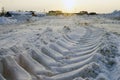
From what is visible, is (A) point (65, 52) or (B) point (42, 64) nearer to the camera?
(B) point (42, 64)

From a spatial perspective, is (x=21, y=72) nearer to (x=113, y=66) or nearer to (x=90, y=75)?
(x=90, y=75)

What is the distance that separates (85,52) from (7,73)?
3.84 m

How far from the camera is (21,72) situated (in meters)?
5.90

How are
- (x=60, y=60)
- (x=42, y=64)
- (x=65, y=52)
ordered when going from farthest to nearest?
(x=65, y=52)
(x=60, y=60)
(x=42, y=64)

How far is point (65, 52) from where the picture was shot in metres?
8.98

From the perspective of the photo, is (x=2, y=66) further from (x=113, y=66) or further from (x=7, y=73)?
(x=113, y=66)

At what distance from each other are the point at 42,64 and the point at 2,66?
118cm

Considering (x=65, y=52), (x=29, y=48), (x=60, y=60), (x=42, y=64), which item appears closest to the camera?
(x=42, y=64)

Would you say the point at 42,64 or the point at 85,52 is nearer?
the point at 42,64

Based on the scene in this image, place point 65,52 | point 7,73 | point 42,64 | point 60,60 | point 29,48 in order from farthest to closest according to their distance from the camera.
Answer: point 65,52 → point 29,48 → point 60,60 → point 42,64 → point 7,73

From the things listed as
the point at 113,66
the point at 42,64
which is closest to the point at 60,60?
the point at 42,64

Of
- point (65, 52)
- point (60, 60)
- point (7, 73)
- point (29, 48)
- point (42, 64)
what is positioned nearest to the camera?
point (7, 73)

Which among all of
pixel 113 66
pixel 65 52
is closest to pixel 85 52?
pixel 65 52

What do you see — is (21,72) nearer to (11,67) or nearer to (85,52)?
(11,67)
